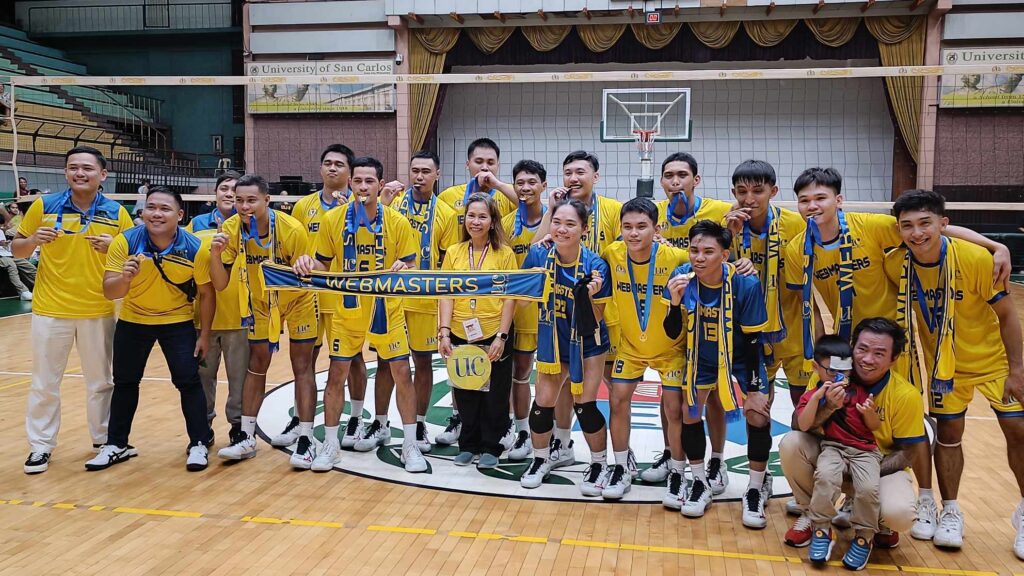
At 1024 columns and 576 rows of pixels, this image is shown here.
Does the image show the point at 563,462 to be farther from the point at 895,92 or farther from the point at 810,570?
the point at 895,92

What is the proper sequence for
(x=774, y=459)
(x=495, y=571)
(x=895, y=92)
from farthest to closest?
(x=895, y=92)
(x=774, y=459)
(x=495, y=571)

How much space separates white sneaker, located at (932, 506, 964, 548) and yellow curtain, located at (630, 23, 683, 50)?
48.8 ft

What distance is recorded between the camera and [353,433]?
5379 mm

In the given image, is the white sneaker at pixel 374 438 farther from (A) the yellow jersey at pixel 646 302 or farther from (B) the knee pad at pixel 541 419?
(A) the yellow jersey at pixel 646 302

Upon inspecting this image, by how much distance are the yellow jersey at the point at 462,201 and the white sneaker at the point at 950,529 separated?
10.1 feet

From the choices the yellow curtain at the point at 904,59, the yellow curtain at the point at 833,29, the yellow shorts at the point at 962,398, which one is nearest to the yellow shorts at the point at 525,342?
the yellow shorts at the point at 962,398

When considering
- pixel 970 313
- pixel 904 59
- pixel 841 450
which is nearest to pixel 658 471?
pixel 841 450

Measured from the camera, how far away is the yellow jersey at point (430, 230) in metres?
5.16

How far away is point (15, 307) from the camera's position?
1230cm

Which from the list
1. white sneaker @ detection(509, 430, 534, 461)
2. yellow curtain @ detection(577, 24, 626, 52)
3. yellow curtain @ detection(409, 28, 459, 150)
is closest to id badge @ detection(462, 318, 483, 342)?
white sneaker @ detection(509, 430, 534, 461)

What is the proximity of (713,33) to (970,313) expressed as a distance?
47.6 feet

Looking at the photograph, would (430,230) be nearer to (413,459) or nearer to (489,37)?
(413,459)

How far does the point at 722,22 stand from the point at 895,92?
13.0 ft

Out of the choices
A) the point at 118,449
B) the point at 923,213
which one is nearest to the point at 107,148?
the point at 118,449
